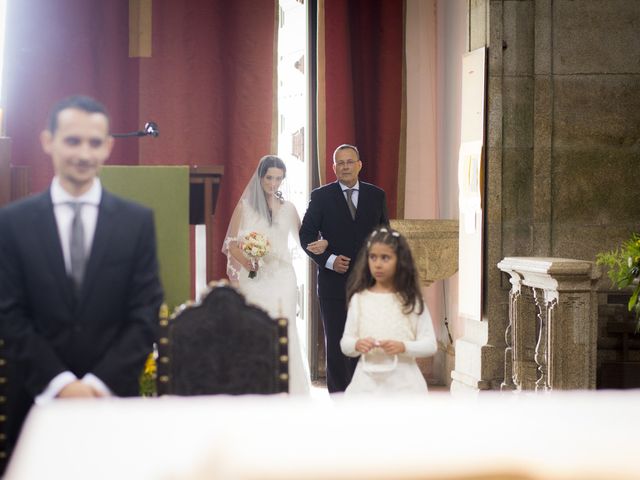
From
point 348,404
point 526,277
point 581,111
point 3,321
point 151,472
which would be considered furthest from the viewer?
point 581,111

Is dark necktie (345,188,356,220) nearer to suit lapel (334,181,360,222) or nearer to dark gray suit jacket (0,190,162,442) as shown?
suit lapel (334,181,360,222)

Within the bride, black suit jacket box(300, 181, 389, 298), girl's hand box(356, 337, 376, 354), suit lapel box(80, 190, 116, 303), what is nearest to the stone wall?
black suit jacket box(300, 181, 389, 298)

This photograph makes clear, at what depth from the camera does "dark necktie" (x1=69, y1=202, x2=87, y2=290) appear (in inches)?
185

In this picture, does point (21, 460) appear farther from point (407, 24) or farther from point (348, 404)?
point (407, 24)

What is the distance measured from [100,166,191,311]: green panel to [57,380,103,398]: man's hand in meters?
1.02

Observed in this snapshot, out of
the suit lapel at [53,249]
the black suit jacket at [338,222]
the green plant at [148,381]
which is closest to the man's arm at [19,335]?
the suit lapel at [53,249]

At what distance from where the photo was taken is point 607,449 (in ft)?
7.96

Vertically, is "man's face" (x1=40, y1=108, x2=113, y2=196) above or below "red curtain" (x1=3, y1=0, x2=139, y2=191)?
below

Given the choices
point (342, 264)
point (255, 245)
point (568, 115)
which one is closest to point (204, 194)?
point (255, 245)

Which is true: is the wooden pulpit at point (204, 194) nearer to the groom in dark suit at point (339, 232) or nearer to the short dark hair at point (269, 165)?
the short dark hair at point (269, 165)

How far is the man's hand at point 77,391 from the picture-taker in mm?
4613

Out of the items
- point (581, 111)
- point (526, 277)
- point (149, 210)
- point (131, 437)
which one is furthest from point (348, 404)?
point (581, 111)

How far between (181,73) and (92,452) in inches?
320

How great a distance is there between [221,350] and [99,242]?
712 mm
